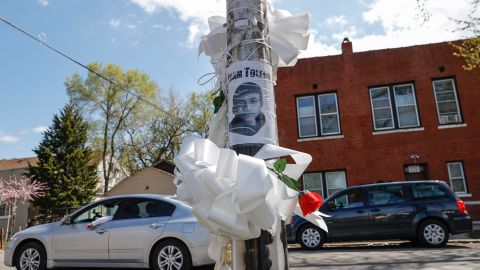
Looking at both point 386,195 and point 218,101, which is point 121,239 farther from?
point 386,195

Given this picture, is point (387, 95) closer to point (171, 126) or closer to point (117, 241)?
point (117, 241)

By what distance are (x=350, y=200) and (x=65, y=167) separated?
2476 centimetres

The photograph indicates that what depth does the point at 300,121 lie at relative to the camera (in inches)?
735

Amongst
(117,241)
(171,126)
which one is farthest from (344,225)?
(171,126)

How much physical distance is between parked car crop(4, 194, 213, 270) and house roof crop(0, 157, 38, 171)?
35.2m

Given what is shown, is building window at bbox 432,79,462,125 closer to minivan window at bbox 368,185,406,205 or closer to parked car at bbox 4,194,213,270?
minivan window at bbox 368,185,406,205

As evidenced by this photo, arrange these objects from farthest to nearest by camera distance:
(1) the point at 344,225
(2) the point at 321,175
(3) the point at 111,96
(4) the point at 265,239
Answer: (3) the point at 111,96 → (2) the point at 321,175 → (1) the point at 344,225 → (4) the point at 265,239

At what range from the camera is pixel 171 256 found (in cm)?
745

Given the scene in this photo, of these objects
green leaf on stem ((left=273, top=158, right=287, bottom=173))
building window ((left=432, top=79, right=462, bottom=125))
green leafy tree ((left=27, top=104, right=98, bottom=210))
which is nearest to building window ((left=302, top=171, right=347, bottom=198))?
building window ((left=432, top=79, right=462, bottom=125))

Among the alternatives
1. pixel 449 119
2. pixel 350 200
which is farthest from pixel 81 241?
pixel 449 119

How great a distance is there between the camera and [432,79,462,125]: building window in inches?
689

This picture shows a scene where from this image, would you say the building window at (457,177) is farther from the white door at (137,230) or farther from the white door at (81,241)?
the white door at (81,241)

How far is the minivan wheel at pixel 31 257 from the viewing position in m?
8.20

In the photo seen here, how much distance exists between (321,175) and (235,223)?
17.1 meters
